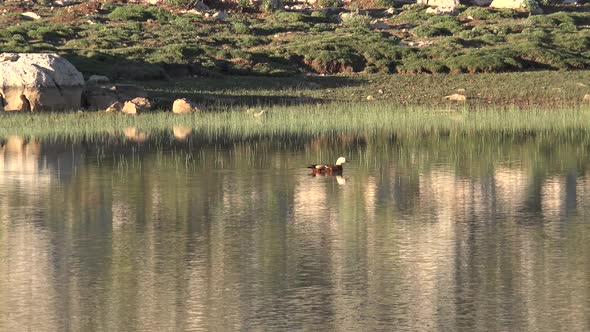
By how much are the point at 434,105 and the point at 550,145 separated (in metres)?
12.9

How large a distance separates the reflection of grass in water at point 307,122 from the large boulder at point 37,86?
65.7 inches

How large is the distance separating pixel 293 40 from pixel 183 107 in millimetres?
24997

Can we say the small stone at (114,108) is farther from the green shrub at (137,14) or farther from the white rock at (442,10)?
the white rock at (442,10)

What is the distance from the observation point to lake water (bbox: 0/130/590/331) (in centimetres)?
1373

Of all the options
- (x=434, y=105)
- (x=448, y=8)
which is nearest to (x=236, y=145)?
(x=434, y=105)

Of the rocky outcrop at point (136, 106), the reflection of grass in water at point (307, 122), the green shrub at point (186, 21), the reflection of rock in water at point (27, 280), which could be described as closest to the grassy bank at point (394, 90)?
the rocky outcrop at point (136, 106)

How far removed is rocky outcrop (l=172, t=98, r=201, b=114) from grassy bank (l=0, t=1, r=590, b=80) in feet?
28.1

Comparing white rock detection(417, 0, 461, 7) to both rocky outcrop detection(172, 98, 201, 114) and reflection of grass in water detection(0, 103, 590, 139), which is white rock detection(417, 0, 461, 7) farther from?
rocky outcrop detection(172, 98, 201, 114)

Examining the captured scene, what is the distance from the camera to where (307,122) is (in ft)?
127

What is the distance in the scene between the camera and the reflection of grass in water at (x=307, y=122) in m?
36.7

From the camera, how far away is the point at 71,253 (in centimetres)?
1722

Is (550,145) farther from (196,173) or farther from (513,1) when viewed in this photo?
(513,1)

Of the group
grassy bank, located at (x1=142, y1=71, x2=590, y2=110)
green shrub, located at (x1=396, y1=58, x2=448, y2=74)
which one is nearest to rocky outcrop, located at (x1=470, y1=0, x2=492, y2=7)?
green shrub, located at (x1=396, y1=58, x2=448, y2=74)

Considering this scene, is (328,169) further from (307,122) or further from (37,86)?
(37,86)
